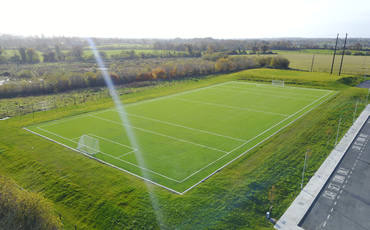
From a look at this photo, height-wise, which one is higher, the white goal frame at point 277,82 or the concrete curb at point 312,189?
the white goal frame at point 277,82

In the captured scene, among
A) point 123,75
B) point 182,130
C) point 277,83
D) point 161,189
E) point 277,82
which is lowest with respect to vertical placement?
point 161,189

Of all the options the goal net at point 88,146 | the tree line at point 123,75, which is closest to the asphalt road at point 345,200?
the goal net at point 88,146

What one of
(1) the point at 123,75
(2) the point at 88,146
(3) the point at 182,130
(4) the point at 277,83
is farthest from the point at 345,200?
(1) the point at 123,75

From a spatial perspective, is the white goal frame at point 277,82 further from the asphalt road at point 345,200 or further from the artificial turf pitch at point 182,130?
the asphalt road at point 345,200

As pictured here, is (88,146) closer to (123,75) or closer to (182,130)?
(182,130)

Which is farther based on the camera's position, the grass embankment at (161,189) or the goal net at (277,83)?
the goal net at (277,83)

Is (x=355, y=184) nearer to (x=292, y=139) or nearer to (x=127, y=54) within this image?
(x=292, y=139)

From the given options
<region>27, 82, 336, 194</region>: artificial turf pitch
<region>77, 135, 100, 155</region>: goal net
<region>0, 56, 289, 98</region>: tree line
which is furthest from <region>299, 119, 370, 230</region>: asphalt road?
<region>0, 56, 289, 98</region>: tree line
